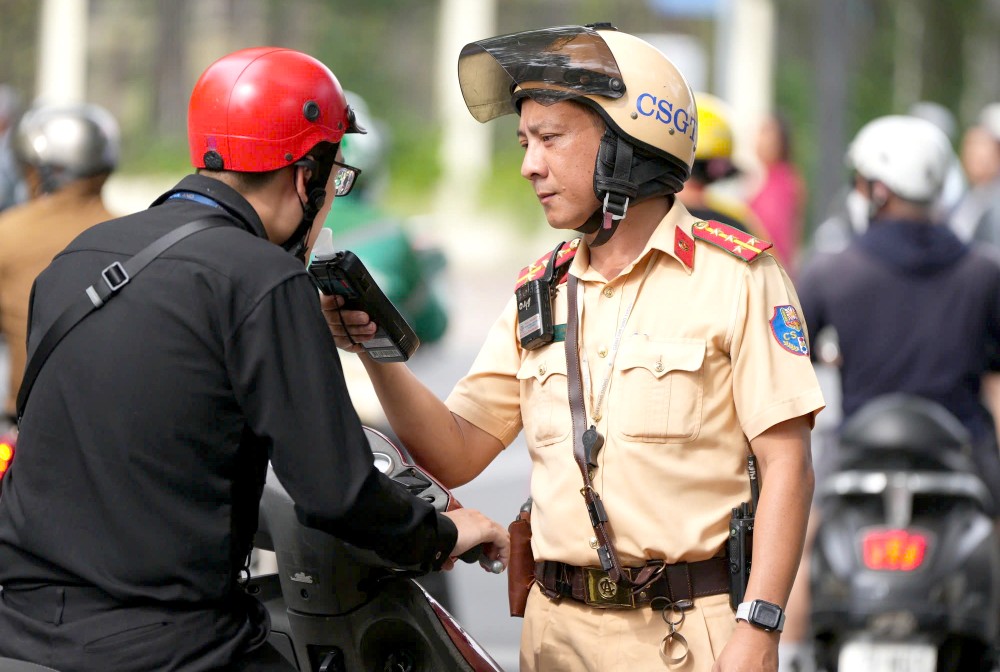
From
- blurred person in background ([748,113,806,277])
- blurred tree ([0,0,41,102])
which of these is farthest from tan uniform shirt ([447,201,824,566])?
blurred tree ([0,0,41,102])

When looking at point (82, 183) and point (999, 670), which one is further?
point (82, 183)

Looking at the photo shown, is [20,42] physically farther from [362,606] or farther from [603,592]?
[603,592]

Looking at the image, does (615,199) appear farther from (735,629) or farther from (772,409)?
(735,629)

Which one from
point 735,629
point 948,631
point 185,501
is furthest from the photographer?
point 948,631

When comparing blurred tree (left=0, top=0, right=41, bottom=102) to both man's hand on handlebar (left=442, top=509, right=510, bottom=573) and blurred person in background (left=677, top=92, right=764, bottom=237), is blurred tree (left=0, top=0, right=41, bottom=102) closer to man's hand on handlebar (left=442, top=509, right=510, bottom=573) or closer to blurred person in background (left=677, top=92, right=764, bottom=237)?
blurred person in background (left=677, top=92, right=764, bottom=237)

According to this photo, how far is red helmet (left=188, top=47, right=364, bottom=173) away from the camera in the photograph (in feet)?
10.3

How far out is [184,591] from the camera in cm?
289

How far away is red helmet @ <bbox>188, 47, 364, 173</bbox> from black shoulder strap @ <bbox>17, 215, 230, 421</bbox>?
0.78 feet

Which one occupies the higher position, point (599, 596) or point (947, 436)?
point (599, 596)

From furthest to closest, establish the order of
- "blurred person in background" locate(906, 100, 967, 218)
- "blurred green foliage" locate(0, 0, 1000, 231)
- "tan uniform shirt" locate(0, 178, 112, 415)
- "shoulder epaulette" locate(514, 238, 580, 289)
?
"blurred green foliage" locate(0, 0, 1000, 231) < "blurred person in background" locate(906, 100, 967, 218) < "tan uniform shirt" locate(0, 178, 112, 415) < "shoulder epaulette" locate(514, 238, 580, 289)

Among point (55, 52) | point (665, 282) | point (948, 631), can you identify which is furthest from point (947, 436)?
point (55, 52)

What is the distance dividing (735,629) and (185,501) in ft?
3.57

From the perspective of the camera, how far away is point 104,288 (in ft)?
9.51

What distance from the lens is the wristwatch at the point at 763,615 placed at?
3107 millimetres
